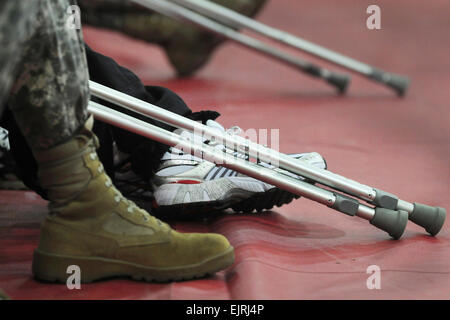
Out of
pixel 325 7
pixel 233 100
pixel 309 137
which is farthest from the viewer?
pixel 325 7

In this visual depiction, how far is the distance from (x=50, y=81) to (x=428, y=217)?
63 cm

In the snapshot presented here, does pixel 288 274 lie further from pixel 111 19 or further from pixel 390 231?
pixel 111 19

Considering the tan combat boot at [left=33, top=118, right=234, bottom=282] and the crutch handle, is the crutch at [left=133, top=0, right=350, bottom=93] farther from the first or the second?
the tan combat boot at [left=33, top=118, right=234, bottom=282]

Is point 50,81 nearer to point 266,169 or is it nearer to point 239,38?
point 266,169

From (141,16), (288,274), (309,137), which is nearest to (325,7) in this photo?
(141,16)

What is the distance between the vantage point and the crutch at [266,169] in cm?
100

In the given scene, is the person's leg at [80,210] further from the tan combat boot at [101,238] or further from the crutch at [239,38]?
the crutch at [239,38]

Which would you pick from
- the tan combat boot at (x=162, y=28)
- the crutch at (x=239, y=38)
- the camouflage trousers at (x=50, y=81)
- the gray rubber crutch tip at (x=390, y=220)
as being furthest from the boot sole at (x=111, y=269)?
the tan combat boot at (x=162, y=28)

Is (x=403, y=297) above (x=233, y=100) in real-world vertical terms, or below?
below

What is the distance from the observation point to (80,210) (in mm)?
851

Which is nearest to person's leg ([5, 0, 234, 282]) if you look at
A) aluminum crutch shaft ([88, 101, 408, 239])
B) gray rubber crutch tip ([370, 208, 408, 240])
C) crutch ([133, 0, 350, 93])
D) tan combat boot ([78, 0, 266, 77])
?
aluminum crutch shaft ([88, 101, 408, 239])

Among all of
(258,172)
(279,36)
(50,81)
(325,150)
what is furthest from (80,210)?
(279,36)

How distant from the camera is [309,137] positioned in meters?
1.84
